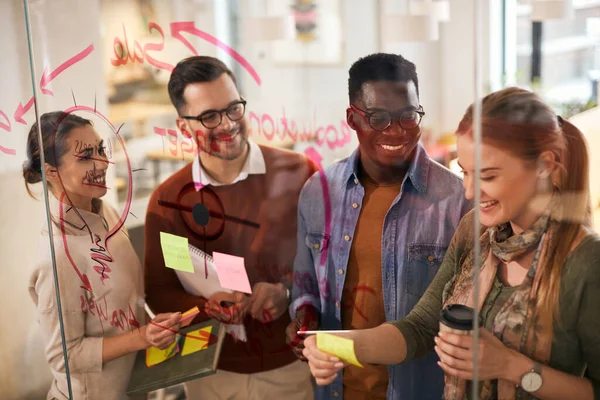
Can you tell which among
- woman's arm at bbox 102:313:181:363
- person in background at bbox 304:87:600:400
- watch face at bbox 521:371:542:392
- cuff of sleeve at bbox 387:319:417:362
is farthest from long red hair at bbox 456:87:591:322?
woman's arm at bbox 102:313:181:363

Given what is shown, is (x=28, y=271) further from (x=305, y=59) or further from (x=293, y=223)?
(x=305, y=59)

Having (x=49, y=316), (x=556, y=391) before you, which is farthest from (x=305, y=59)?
(x=49, y=316)

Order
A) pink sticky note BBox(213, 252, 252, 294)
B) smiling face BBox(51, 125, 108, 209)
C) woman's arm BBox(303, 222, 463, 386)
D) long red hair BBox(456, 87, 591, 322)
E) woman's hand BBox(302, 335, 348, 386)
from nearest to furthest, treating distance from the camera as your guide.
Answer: long red hair BBox(456, 87, 591, 322), woman's arm BBox(303, 222, 463, 386), woman's hand BBox(302, 335, 348, 386), pink sticky note BBox(213, 252, 252, 294), smiling face BBox(51, 125, 108, 209)

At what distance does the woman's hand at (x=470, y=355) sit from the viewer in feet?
3.82

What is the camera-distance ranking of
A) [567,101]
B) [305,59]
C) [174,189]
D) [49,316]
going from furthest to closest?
1. [49,316]
2. [174,189]
3. [305,59]
4. [567,101]

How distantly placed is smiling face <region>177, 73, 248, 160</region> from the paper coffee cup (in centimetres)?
50

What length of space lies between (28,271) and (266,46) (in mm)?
858

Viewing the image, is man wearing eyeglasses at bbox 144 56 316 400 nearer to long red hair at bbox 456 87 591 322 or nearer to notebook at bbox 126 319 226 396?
notebook at bbox 126 319 226 396

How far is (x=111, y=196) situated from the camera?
60.1 inches

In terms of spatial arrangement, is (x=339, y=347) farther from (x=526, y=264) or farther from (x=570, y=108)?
(x=570, y=108)

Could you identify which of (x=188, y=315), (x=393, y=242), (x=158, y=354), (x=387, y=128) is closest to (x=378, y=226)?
(x=393, y=242)

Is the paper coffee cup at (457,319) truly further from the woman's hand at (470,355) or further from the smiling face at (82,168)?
the smiling face at (82,168)

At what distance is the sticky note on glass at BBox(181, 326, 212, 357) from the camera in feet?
4.89

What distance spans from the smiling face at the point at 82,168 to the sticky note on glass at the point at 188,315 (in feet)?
1.08
